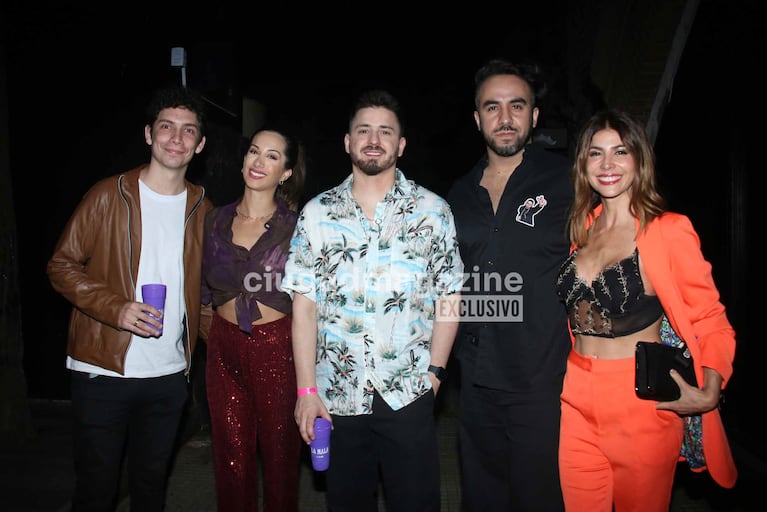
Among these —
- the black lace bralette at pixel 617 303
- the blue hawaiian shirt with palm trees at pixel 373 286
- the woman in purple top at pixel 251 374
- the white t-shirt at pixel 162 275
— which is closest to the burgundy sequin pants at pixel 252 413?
the woman in purple top at pixel 251 374

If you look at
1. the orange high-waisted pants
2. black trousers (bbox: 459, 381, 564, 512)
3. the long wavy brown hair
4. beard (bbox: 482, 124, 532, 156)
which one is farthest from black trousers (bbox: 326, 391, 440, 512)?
beard (bbox: 482, 124, 532, 156)

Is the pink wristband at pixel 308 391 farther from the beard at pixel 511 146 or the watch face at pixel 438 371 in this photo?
the beard at pixel 511 146

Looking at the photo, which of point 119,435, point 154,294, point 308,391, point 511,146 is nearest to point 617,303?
point 511,146

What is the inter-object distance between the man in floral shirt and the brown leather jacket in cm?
87

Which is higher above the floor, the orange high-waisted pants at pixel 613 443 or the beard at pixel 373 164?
the beard at pixel 373 164

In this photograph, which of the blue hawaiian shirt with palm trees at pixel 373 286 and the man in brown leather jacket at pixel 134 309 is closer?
the blue hawaiian shirt with palm trees at pixel 373 286

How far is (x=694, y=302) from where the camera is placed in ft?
6.78

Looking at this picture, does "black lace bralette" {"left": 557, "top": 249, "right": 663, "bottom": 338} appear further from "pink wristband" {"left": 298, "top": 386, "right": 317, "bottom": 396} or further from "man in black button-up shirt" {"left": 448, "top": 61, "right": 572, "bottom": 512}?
"pink wristband" {"left": 298, "top": 386, "right": 317, "bottom": 396}

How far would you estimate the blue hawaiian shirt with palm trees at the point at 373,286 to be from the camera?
2.33 m

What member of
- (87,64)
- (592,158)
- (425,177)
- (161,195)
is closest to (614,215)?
(592,158)

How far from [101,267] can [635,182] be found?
8.38 ft

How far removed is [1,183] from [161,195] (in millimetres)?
2132

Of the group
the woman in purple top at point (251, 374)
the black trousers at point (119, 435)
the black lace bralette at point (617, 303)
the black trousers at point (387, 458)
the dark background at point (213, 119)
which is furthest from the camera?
the dark background at point (213, 119)

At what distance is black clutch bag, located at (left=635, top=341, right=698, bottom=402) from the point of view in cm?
201
